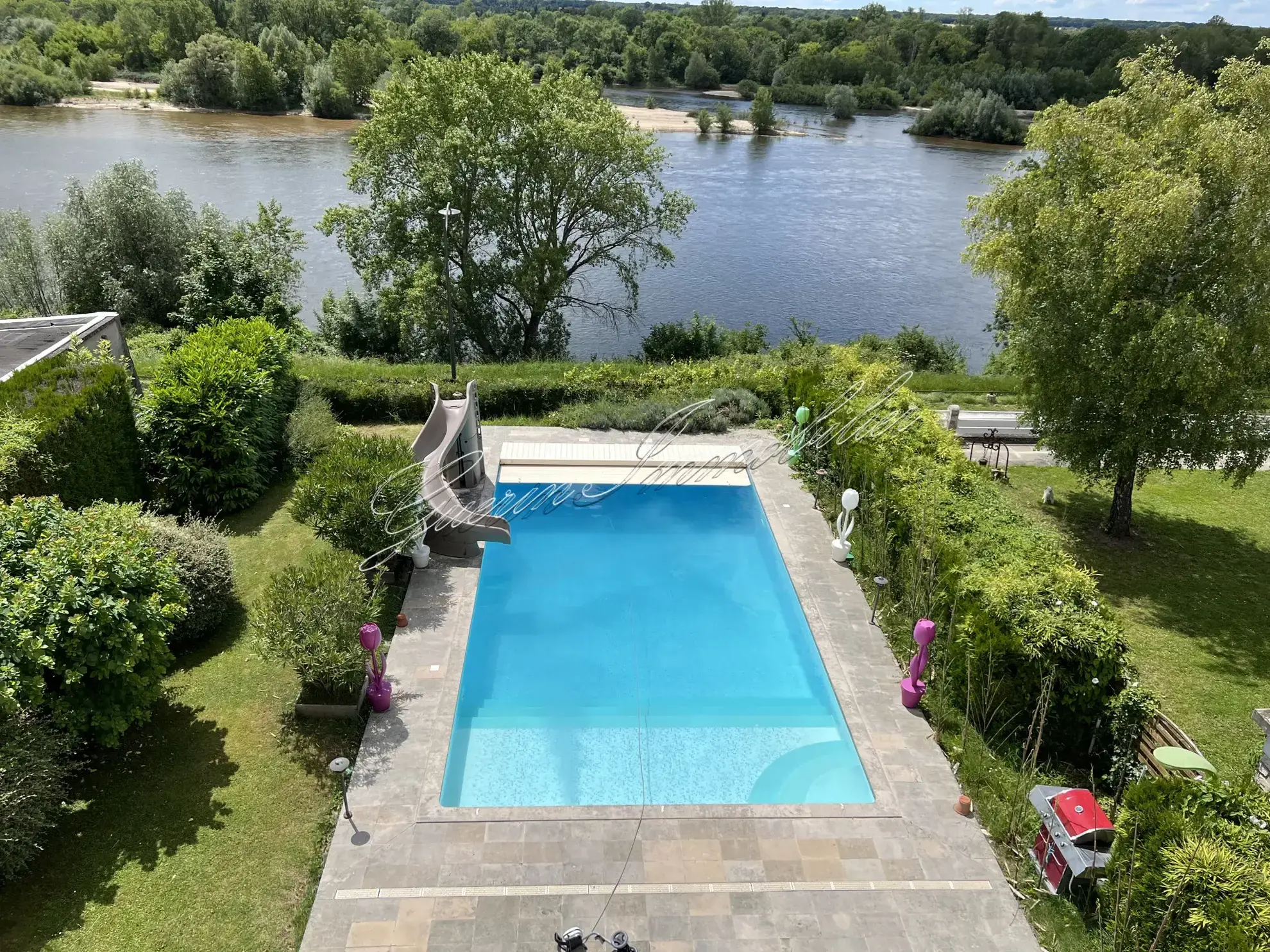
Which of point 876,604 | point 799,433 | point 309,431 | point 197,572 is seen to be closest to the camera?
point 197,572

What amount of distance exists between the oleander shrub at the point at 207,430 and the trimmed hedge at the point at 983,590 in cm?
1081

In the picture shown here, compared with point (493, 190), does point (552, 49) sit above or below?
above

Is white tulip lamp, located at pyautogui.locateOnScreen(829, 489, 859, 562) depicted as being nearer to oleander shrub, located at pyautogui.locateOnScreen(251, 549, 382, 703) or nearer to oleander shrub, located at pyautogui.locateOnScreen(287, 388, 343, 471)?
oleander shrub, located at pyautogui.locateOnScreen(251, 549, 382, 703)

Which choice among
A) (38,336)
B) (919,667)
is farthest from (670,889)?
(38,336)

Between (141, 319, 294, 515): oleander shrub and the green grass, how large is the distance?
1458 centimetres

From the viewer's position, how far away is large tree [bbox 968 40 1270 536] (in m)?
12.4

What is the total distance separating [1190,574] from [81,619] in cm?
1630

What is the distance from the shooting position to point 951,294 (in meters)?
38.2

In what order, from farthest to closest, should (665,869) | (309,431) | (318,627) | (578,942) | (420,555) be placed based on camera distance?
(309,431) → (420,555) → (318,627) → (665,869) → (578,942)

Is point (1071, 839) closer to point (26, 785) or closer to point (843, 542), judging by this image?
point (843, 542)

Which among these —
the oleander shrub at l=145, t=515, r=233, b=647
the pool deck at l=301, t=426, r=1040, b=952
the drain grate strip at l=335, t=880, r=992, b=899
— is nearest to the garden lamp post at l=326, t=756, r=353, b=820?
the pool deck at l=301, t=426, r=1040, b=952

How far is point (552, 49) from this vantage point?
3607 inches

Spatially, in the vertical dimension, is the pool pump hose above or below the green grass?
above

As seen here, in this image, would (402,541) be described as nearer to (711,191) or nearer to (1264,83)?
(1264,83)
